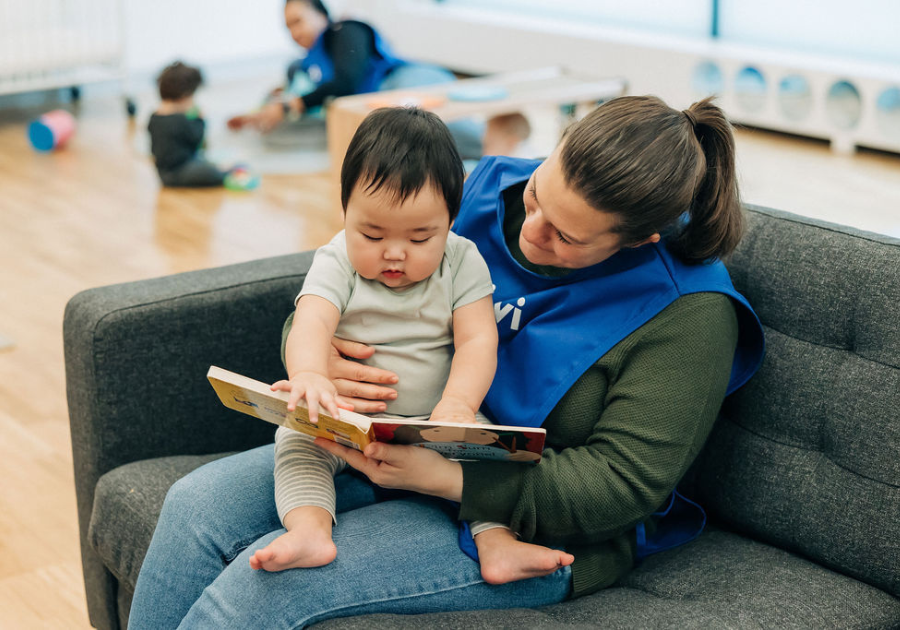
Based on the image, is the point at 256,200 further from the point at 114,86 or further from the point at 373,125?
the point at 373,125

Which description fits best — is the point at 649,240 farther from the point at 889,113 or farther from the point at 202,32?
the point at 202,32

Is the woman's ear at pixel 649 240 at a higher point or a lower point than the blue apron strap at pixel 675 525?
higher

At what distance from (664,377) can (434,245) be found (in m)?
0.34

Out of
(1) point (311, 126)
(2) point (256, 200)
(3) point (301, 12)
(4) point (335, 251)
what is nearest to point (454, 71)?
(1) point (311, 126)

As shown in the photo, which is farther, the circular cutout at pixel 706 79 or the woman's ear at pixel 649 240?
the circular cutout at pixel 706 79

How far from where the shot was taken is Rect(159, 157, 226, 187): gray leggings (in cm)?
436

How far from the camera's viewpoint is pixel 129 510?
1510mm

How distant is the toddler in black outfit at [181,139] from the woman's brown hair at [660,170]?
326 centimetres

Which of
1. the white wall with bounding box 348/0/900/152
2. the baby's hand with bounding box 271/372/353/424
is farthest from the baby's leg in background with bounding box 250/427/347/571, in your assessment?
the white wall with bounding box 348/0/900/152

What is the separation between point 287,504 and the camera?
51.4 inches

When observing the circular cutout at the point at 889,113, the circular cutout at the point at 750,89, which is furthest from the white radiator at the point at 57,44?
the circular cutout at the point at 889,113

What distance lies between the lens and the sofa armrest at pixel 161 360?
1.58m

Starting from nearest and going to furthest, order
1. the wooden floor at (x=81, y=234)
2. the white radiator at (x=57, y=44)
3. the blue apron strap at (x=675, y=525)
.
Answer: the blue apron strap at (x=675, y=525) < the wooden floor at (x=81, y=234) < the white radiator at (x=57, y=44)

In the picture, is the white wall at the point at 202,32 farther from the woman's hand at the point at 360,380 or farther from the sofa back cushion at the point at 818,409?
the sofa back cushion at the point at 818,409
